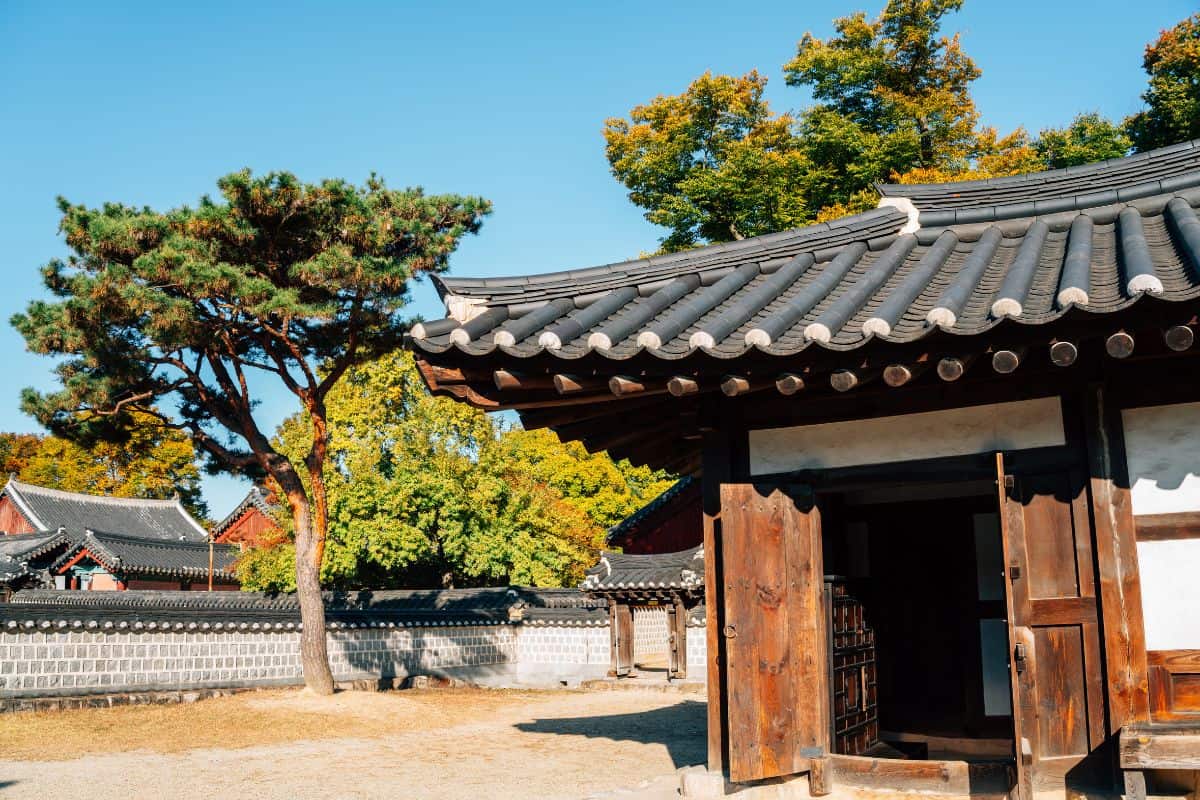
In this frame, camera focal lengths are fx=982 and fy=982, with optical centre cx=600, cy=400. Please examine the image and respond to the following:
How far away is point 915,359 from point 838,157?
2419 centimetres

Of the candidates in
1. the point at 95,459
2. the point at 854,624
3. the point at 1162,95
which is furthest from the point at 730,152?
the point at 95,459

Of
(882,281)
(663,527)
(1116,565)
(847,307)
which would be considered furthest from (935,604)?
Answer: (663,527)

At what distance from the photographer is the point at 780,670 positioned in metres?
5.71

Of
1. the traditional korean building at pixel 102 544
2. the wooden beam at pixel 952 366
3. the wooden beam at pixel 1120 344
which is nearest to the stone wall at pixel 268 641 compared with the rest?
the traditional korean building at pixel 102 544

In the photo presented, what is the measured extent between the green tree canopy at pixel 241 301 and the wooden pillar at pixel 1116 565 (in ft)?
44.7

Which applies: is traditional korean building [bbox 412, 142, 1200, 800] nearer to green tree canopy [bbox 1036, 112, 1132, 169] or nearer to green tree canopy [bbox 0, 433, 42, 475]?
green tree canopy [bbox 1036, 112, 1132, 169]

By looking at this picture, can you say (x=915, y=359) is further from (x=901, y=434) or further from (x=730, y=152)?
(x=730, y=152)

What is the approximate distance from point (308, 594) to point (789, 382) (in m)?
15.4

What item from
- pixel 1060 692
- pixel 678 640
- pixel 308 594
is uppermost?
pixel 308 594

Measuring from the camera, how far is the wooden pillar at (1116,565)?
5.02 meters

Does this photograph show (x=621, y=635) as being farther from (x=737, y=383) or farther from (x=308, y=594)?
(x=737, y=383)

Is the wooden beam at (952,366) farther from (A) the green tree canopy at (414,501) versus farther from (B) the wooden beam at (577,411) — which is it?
(A) the green tree canopy at (414,501)

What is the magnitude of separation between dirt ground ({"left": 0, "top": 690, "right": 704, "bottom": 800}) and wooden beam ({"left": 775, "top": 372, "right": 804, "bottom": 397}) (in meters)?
3.00

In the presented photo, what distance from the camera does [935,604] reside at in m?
9.95
